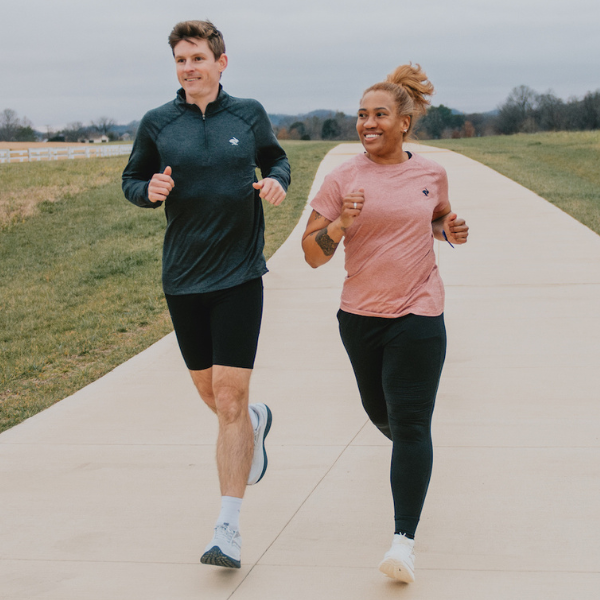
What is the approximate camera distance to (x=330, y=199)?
11.3 feet

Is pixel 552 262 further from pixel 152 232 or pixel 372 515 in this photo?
pixel 152 232

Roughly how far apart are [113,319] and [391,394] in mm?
6307

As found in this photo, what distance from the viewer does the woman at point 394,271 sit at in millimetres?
3254

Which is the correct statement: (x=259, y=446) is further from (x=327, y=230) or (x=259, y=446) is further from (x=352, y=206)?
(x=352, y=206)

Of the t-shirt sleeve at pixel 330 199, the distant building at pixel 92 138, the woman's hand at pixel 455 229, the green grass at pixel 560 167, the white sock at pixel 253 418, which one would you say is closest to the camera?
the t-shirt sleeve at pixel 330 199

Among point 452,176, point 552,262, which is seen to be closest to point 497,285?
point 552,262

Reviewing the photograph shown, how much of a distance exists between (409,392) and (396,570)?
652mm

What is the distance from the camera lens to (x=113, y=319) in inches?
360

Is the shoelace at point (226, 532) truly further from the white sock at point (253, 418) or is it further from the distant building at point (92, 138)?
the distant building at point (92, 138)

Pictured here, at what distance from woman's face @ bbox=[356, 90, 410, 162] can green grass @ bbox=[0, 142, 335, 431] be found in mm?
3567

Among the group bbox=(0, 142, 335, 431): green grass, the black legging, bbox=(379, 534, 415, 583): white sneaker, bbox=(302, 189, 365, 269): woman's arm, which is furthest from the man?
bbox=(0, 142, 335, 431): green grass

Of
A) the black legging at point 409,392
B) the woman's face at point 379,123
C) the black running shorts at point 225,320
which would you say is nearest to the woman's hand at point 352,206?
the woman's face at point 379,123

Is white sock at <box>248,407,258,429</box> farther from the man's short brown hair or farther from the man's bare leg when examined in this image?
the man's short brown hair

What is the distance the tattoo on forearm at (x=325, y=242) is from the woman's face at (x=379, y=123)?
387 mm
